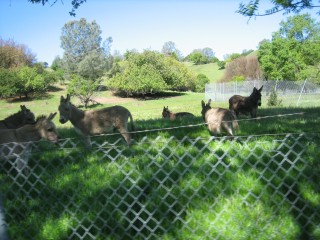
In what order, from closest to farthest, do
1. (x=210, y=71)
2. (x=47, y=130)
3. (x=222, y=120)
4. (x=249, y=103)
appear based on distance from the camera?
1. (x=47, y=130)
2. (x=222, y=120)
3. (x=249, y=103)
4. (x=210, y=71)

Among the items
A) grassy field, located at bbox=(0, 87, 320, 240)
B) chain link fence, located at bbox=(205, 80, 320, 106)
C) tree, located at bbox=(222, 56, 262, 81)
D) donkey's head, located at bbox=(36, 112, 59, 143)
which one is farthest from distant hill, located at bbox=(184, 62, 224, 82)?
grassy field, located at bbox=(0, 87, 320, 240)

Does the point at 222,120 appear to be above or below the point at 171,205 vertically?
above

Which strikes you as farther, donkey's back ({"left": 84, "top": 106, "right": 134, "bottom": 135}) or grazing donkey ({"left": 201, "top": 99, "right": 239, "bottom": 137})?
donkey's back ({"left": 84, "top": 106, "right": 134, "bottom": 135})

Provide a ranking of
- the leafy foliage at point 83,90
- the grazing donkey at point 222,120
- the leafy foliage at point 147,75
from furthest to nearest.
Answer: the leafy foliage at point 147,75 → the leafy foliage at point 83,90 → the grazing donkey at point 222,120

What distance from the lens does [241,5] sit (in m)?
8.27

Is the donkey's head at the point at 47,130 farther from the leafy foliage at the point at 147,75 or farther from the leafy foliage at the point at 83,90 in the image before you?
the leafy foliage at the point at 147,75

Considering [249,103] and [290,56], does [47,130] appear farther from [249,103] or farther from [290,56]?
[290,56]

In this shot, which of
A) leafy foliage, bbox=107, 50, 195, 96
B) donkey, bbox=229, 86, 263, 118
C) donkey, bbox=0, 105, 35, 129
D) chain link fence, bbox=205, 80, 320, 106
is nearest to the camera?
donkey, bbox=0, 105, 35, 129

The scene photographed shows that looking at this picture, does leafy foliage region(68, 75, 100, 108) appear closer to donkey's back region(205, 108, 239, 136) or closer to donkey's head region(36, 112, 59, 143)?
donkey's back region(205, 108, 239, 136)

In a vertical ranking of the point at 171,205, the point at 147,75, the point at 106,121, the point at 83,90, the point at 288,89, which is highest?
the point at 106,121

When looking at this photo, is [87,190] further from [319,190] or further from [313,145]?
[313,145]

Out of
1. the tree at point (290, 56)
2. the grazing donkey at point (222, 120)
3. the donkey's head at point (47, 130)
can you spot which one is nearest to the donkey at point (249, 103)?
the grazing donkey at point (222, 120)

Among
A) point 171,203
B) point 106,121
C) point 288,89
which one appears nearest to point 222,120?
point 106,121

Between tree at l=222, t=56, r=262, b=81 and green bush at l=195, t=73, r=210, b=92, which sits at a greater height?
tree at l=222, t=56, r=262, b=81
